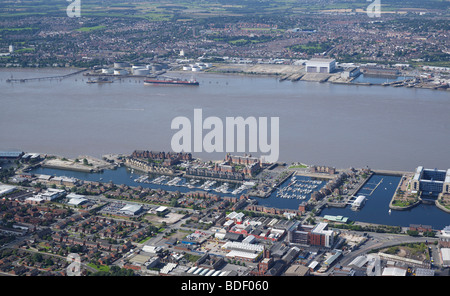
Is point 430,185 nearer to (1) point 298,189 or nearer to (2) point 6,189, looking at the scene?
(1) point 298,189

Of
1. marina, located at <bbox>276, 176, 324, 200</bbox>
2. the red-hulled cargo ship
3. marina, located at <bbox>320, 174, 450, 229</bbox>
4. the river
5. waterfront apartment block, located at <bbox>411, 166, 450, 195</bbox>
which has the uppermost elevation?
the red-hulled cargo ship

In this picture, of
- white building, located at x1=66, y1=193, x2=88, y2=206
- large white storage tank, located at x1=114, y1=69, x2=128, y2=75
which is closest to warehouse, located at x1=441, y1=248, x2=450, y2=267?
white building, located at x1=66, y1=193, x2=88, y2=206

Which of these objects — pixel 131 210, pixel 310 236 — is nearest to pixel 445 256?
pixel 310 236

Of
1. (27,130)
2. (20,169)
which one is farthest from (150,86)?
(20,169)

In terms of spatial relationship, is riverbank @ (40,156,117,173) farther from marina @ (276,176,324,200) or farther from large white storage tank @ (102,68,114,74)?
large white storage tank @ (102,68,114,74)

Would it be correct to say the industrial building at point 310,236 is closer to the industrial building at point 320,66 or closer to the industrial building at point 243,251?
the industrial building at point 243,251

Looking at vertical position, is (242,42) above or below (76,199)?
above

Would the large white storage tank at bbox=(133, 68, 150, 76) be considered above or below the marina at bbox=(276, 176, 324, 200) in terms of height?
above

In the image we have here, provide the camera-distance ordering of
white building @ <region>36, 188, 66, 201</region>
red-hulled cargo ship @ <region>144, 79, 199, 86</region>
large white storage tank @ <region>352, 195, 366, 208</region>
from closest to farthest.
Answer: large white storage tank @ <region>352, 195, 366, 208</region> < white building @ <region>36, 188, 66, 201</region> < red-hulled cargo ship @ <region>144, 79, 199, 86</region>

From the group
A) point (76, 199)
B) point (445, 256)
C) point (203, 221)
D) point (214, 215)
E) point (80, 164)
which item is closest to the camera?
point (445, 256)
